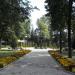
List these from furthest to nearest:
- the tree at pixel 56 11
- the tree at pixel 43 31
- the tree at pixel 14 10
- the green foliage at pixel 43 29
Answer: the green foliage at pixel 43 29
the tree at pixel 43 31
the tree at pixel 56 11
the tree at pixel 14 10

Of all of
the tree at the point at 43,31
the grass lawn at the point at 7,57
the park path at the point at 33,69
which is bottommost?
the park path at the point at 33,69

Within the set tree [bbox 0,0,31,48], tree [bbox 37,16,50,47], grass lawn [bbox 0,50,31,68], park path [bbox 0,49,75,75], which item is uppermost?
tree [bbox 37,16,50,47]

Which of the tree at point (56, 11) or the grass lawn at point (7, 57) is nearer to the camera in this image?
the grass lawn at point (7, 57)

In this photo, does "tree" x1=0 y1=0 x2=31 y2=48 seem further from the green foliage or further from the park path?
the green foliage

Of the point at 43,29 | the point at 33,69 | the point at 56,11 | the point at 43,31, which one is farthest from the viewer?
the point at 43,29

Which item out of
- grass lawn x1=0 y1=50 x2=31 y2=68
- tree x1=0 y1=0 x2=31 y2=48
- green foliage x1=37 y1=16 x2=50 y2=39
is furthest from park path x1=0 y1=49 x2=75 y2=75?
green foliage x1=37 y1=16 x2=50 y2=39

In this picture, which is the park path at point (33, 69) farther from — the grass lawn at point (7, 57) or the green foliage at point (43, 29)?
the green foliage at point (43, 29)

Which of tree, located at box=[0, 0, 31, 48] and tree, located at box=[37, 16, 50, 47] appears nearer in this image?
tree, located at box=[0, 0, 31, 48]

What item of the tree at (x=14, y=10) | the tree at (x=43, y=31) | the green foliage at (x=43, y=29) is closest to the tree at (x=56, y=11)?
the tree at (x=14, y=10)

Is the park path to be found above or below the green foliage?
below

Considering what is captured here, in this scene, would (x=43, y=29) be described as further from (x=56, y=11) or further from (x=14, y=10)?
(x=14, y=10)

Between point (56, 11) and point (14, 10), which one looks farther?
point (56, 11)

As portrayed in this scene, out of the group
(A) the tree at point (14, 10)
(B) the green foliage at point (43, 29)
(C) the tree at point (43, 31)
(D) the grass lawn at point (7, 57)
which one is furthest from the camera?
(B) the green foliage at point (43, 29)

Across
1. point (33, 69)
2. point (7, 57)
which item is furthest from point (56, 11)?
point (33, 69)
